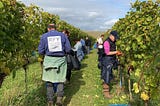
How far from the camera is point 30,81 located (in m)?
12.3

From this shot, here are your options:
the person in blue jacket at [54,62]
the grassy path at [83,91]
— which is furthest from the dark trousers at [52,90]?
the grassy path at [83,91]

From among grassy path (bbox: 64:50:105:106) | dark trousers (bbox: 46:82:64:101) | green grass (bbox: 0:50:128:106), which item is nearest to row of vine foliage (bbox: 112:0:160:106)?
green grass (bbox: 0:50:128:106)

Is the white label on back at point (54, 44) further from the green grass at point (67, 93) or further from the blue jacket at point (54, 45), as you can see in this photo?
the green grass at point (67, 93)

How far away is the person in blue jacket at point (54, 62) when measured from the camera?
8.60m

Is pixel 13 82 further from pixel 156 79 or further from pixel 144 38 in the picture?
pixel 156 79

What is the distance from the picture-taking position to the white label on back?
8641 millimetres

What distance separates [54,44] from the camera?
28.4 feet

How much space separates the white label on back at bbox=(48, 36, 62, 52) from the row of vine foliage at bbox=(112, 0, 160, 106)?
57.1 inches

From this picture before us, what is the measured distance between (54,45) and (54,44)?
2 centimetres

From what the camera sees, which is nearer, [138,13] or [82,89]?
[138,13]

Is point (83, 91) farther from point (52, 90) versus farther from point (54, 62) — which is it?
point (54, 62)

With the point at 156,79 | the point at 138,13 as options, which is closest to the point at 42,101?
the point at 138,13

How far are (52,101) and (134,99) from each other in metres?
2.16

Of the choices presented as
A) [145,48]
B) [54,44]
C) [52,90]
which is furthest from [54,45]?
[145,48]
